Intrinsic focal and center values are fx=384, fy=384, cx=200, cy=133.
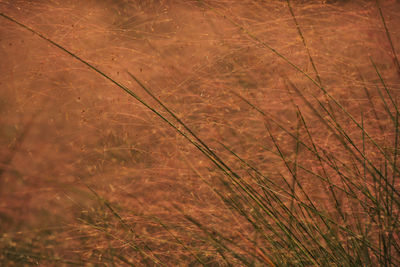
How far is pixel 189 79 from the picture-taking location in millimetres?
1072

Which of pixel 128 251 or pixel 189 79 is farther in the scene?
pixel 189 79

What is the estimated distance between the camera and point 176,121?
976 millimetres

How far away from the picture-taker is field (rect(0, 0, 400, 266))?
879 millimetres

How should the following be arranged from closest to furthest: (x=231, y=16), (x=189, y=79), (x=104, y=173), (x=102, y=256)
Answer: (x=102, y=256)
(x=104, y=173)
(x=189, y=79)
(x=231, y=16)

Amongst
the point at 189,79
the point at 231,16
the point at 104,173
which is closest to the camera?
the point at 104,173

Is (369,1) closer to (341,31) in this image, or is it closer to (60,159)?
(341,31)

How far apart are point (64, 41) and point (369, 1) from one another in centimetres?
94

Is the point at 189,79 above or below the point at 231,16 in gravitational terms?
below

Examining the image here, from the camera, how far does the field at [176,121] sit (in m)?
0.88

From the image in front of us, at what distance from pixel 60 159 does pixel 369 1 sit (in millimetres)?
1046

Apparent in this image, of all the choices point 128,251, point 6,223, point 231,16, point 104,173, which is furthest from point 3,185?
point 231,16

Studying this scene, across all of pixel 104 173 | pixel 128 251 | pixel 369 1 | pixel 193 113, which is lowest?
pixel 128 251

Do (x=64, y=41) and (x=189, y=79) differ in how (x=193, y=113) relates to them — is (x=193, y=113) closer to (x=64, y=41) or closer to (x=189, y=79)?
(x=189, y=79)

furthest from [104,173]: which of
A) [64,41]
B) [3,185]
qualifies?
[64,41]
